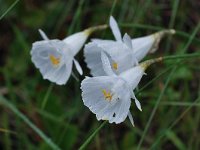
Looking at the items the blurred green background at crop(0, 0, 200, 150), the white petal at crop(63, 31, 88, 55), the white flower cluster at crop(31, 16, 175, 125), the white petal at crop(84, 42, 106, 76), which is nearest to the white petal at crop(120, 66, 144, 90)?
the white flower cluster at crop(31, 16, 175, 125)

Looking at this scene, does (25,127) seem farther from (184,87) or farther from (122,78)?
(122,78)

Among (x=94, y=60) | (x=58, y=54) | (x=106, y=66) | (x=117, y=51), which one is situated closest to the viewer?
(x=106, y=66)

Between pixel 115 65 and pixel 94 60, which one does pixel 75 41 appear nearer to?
pixel 94 60

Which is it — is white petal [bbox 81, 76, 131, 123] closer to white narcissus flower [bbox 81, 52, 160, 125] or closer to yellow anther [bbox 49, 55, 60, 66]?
white narcissus flower [bbox 81, 52, 160, 125]

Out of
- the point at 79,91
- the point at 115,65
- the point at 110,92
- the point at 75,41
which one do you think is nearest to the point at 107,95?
the point at 110,92

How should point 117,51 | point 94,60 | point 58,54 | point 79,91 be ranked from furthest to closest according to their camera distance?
point 79,91 → point 58,54 → point 94,60 → point 117,51

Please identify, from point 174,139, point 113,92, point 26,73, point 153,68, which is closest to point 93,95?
point 113,92
